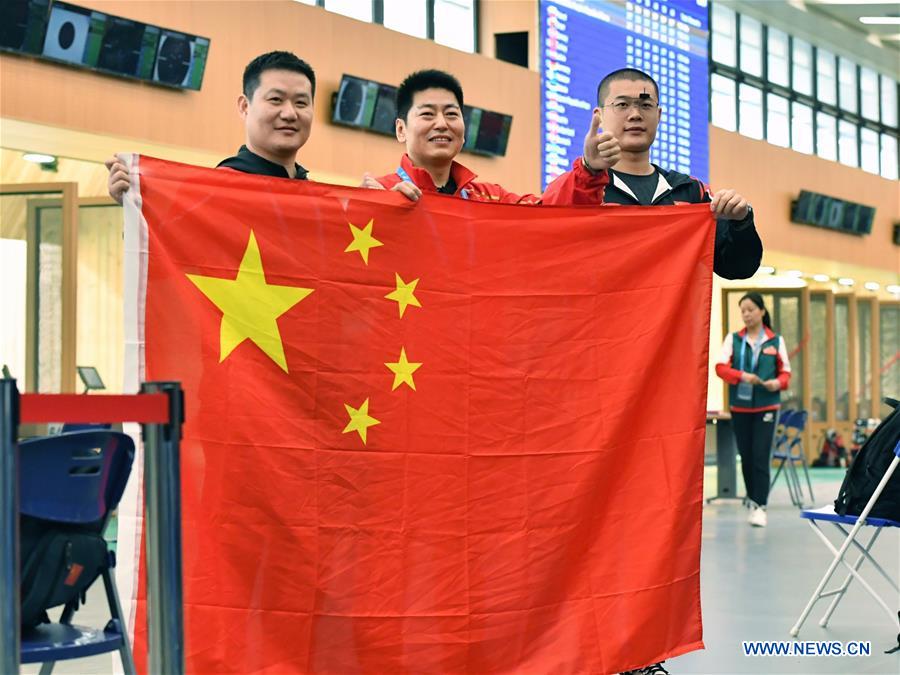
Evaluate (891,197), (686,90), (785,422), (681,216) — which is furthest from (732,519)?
(891,197)

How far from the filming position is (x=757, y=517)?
28.7 feet

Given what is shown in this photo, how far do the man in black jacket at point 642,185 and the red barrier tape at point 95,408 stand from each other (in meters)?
1.61

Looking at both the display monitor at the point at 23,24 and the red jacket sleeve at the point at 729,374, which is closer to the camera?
the display monitor at the point at 23,24

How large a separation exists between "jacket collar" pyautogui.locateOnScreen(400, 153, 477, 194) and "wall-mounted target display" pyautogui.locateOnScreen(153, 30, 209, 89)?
5.28m

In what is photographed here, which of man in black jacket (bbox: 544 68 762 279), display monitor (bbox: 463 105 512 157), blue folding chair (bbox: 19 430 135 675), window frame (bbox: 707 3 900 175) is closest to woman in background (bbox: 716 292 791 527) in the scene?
display monitor (bbox: 463 105 512 157)

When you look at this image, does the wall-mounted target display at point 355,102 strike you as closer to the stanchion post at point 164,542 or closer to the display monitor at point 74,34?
the display monitor at point 74,34

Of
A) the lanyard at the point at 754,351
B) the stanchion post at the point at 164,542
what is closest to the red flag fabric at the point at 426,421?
the stanchion post at the point at 164,542

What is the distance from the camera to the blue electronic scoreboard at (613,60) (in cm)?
1071

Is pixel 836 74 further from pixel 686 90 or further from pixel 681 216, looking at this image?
pixel 681 216

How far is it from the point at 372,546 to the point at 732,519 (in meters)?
6.69

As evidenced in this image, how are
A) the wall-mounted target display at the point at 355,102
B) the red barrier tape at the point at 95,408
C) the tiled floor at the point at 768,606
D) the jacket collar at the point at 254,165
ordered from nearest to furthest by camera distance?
the red barrier tape at the point at 95,408, the jacket collar at the point at 254,165, the tiled floor at the point at 768,606, the wall-mounted target display at the point at 355,102

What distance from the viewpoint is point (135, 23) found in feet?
26.5

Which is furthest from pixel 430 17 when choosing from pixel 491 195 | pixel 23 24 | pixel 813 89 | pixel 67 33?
pixel 813 89

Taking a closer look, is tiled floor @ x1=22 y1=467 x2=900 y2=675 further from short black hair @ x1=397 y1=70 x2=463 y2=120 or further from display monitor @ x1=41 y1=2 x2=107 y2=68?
display monitor @ x1=41 y1=2 x2=107 y2=68
